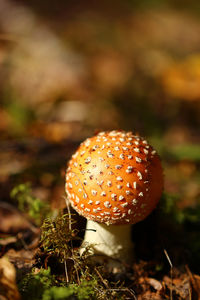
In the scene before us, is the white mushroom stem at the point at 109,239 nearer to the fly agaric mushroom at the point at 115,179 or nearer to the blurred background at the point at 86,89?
the fly agaric mushroom at the point at 115,179

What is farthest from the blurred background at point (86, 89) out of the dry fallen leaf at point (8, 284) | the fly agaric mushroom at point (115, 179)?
the dry fallen leaf at point (8, 284)

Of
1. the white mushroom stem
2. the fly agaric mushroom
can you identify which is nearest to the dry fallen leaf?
the fly agaric mushroom

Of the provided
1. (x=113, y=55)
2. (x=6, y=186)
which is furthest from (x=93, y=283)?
(x=113, y=55)

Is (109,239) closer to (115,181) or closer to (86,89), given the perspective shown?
(115,181)

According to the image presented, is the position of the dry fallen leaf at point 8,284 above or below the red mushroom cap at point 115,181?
below

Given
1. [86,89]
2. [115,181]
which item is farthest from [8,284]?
[86,89]

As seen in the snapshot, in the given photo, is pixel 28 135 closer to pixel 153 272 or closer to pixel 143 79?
pixel 153 272
